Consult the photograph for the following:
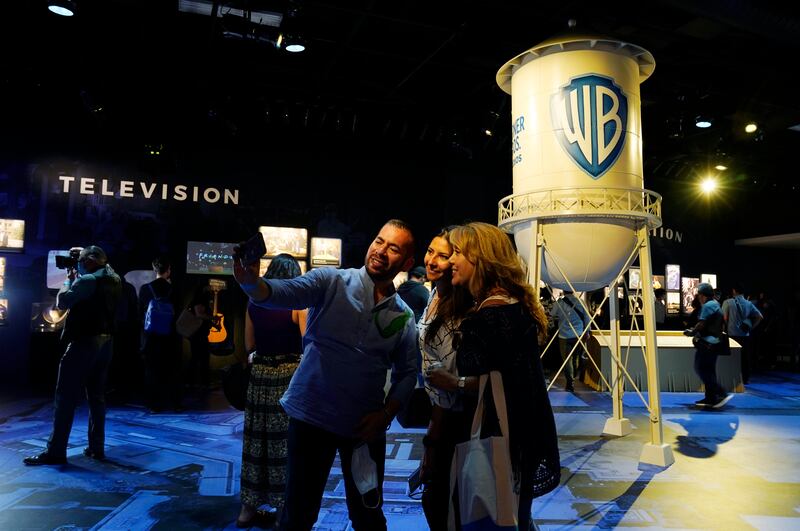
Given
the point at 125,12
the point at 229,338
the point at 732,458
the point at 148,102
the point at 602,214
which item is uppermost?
the point at 125,12

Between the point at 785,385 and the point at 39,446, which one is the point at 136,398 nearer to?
the point at 39,446

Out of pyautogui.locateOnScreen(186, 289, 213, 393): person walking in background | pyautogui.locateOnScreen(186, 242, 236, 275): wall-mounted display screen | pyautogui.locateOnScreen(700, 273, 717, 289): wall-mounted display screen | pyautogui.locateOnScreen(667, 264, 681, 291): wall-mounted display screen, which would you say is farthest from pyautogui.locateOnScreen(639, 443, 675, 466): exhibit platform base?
pyautogui.locateOnScreen(700, 273, 717, 289): wall-mounted display screen

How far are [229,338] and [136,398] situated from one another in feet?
6.04

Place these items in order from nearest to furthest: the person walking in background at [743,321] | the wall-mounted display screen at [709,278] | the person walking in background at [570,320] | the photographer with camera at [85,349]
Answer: the photographer with camera at [85,349] → the person walking in background at [570,320] → the person walking in background at [743,321] → the wall-mounted display screen at [709,278]

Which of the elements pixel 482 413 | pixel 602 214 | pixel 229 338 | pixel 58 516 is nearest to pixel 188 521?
pixel 58 516

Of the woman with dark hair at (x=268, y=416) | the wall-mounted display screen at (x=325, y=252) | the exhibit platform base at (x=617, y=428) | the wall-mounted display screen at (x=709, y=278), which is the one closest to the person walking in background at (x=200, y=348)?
the wall-mounted display screen at (x=325, y=252)

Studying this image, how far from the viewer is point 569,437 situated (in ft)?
19.3

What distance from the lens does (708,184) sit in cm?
1319

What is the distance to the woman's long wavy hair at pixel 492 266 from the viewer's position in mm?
2094

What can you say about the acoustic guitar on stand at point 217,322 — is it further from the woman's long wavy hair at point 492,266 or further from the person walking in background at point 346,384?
the woman's long wavy hair at point 492,266

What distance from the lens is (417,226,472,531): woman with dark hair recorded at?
85.4 inches

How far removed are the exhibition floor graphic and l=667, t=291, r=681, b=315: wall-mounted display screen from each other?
609 centimetres

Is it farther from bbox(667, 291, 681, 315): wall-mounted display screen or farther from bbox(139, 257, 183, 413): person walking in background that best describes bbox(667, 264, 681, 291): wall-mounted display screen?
bbox(139, 257, 183, 413): person walking in background

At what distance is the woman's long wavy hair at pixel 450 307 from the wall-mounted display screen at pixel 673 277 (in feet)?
40.4
